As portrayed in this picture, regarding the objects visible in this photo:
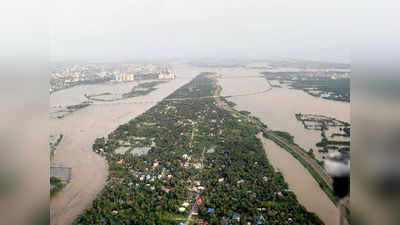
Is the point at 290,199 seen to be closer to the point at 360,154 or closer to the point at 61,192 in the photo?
the point at 61,192

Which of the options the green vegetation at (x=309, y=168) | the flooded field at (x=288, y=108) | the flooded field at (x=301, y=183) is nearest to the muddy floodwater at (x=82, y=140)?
the flooded field at (x=301, y=183)

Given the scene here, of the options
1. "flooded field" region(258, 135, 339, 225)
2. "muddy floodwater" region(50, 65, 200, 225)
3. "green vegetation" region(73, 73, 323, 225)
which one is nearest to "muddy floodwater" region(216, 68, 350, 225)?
"flooded field" region(258, 135, 339, 225)

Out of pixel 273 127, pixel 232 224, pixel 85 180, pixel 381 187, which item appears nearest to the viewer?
pixel 381 187

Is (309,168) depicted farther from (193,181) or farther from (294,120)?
(294,120)

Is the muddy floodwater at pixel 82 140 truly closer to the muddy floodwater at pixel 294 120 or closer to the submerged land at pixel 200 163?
the submerged land at pixel 200 163

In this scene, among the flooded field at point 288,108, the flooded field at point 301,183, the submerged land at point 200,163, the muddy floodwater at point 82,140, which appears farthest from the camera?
the flooded field at point 288,108

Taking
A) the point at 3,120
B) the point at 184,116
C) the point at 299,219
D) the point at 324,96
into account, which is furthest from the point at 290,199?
the point at 324,96
